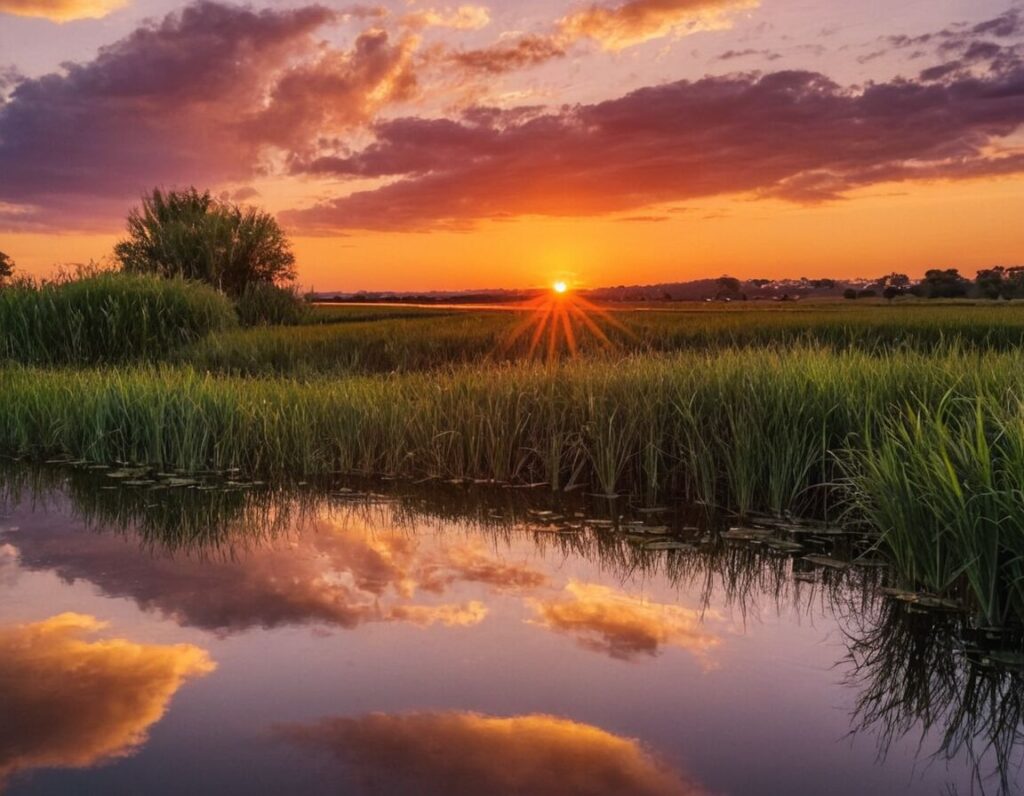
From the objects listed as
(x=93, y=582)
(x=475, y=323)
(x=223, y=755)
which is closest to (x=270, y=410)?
(x=93, y=582)

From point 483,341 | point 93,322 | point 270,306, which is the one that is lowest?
point 483,341

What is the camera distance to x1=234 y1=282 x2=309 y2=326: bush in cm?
2927

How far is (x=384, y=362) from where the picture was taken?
1991cm

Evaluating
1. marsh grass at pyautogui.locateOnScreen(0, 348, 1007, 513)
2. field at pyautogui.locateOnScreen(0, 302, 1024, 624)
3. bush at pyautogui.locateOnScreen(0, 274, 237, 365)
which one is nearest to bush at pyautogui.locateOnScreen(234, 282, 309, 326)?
bush at pyautogui.locateOnScreen(0, 274, 237, 365)

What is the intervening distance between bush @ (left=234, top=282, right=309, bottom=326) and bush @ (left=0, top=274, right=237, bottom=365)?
7.00 meters

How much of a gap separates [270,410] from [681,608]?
21.1 ft

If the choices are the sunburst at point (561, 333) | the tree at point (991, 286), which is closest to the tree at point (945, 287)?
the tree at point (991, 286)

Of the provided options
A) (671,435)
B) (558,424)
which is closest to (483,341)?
(558,424)

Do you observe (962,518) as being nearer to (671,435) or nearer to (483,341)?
(671,435)

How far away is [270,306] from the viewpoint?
1177 inches

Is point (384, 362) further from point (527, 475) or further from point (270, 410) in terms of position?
point (527, 475)

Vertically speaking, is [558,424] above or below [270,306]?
below

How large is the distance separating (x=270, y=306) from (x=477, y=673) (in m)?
26.3

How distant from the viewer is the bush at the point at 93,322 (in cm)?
2053
